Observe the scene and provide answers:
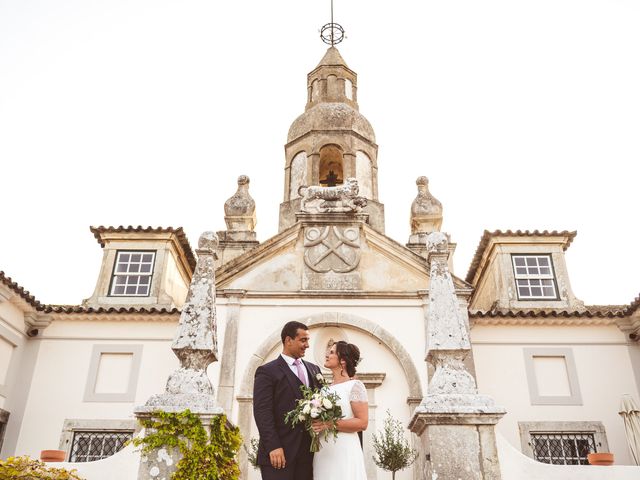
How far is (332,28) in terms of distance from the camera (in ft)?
79.4

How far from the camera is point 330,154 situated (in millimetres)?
18859

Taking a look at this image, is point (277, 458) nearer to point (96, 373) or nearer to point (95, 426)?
point (95, 426)

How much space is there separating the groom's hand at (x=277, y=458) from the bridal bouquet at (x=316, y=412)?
10.4 inches

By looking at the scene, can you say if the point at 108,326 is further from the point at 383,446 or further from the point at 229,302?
the point at 383,446

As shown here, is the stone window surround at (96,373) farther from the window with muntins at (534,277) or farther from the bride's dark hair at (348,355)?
the window with muntins at (534,277)

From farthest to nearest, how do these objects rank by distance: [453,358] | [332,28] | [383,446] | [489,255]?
[332,28] < [489,255] < [383,446] < [453,358]

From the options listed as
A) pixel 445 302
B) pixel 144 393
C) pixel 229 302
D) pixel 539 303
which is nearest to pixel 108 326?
pixel 144 393

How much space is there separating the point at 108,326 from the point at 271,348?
5203 millimetres

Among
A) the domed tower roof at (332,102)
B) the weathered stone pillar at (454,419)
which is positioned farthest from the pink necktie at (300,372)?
the domed tower roof at (332,102)

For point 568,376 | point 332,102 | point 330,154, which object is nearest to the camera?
point 568,376

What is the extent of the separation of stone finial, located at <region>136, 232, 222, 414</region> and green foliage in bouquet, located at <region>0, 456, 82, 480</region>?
2.20 metres

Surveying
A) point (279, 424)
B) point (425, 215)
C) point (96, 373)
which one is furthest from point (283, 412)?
point (425, 215)

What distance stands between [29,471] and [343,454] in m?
4.76

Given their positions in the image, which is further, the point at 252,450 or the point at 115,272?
the point at 115,272
